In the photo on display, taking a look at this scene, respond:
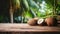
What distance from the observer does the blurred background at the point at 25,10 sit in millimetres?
1644

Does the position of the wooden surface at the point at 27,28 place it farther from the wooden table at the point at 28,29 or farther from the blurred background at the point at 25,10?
the blurred background at the point at 25,10

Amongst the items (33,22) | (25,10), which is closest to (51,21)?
(33,22)

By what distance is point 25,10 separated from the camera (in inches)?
65.6

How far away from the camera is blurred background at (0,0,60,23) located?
1.64 m

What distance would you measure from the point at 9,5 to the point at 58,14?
0.56 metres

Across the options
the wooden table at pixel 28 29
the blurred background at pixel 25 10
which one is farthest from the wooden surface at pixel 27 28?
the blurred background at pixel 25 10

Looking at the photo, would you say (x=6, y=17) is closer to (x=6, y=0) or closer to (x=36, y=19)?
(x=6, y=0)

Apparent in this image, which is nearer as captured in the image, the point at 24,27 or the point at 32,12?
the point at 24,27

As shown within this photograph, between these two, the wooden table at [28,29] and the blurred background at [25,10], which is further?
the blurred background at [25,10]

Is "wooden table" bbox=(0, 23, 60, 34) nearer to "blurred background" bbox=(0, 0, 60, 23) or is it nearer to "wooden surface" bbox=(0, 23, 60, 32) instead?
"wooden surface" bbox=(0, 23, 60, 32)

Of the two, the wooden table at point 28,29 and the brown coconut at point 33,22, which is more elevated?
the brown coconut at point 33,22

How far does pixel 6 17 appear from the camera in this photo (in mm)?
1651

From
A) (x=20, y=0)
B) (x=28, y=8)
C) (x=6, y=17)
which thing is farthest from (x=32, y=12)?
(x=6, y=17)

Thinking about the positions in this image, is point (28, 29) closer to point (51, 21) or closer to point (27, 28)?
point (27, 28)
